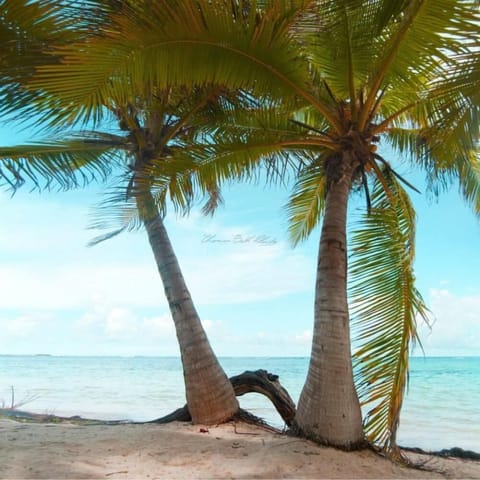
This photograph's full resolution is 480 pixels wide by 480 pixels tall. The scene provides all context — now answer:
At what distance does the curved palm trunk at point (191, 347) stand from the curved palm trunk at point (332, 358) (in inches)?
44.4

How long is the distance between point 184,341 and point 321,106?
10.9 ft

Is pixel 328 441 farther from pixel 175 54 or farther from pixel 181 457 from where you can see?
pixel 175 54

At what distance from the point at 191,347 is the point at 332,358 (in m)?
1.90

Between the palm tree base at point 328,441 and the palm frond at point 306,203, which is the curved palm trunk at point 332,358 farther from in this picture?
the palm frond at point 306,203

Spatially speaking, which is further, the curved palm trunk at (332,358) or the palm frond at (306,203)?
the palm frond at (306,203)

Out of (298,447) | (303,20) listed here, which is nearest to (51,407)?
(298,447)

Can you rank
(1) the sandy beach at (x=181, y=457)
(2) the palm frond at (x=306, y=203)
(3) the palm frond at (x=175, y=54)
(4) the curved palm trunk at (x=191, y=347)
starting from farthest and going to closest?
1. (2) the palm frond at (x=306, y=203)
2. (4) the curved palm trunk at (x=191, y=347)
3. (3) the palm frond at (x=175, y=54)
4. (1) the sandy beach at (x=181, y=457)

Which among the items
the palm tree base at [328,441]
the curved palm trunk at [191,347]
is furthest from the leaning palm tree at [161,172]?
the palm tree base at [328,441]

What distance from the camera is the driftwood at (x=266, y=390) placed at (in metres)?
7.16

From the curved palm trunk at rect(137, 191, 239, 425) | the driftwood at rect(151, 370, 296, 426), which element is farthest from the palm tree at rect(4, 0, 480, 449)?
the driftwood at rect(151, 370, 296, 426)

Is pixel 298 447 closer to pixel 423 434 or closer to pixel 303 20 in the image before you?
pixel 303 20

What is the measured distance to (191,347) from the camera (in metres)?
6.67

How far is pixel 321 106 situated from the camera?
5895 mm

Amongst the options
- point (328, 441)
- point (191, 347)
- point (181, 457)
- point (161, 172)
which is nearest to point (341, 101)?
point (161, 172)
